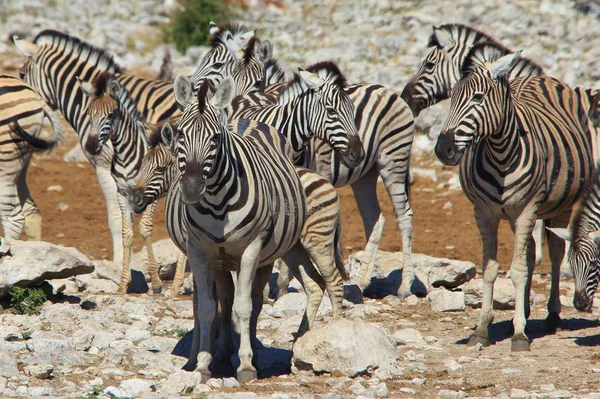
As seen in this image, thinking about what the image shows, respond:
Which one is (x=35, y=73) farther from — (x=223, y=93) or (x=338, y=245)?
(x=223, y=93)

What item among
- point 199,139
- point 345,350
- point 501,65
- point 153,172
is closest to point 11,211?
point 153,172

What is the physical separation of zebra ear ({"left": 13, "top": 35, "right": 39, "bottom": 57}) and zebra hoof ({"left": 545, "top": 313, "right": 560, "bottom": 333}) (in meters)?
7.89

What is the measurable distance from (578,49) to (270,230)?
688 inches

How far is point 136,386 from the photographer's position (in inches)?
266

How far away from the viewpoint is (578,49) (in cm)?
2302

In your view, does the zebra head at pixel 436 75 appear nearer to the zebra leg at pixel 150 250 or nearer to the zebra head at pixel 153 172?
the zebra leg at pixel 150 250

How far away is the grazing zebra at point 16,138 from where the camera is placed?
11.0 metres

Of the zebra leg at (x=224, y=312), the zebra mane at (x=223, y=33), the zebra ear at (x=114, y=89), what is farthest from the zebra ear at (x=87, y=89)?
the zebra leg at (x=224, y=312)

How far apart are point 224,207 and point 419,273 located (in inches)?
211

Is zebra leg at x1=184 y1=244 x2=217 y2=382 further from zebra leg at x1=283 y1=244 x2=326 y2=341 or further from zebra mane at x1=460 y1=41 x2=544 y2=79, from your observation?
zebra mane at x1=460 y1=41 x2=544 y2=79

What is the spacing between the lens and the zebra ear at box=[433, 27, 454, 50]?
12.2 meters

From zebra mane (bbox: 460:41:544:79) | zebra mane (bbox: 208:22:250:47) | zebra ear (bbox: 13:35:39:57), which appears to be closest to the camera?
zebra mane (bbox: 460:41:544:79)

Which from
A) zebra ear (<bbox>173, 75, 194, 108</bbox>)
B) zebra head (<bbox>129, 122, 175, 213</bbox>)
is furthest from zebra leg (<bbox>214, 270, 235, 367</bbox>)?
zebra head (<bbox>129, 122, 175, 213</bbox>)

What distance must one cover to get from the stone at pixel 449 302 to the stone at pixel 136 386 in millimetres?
4471
